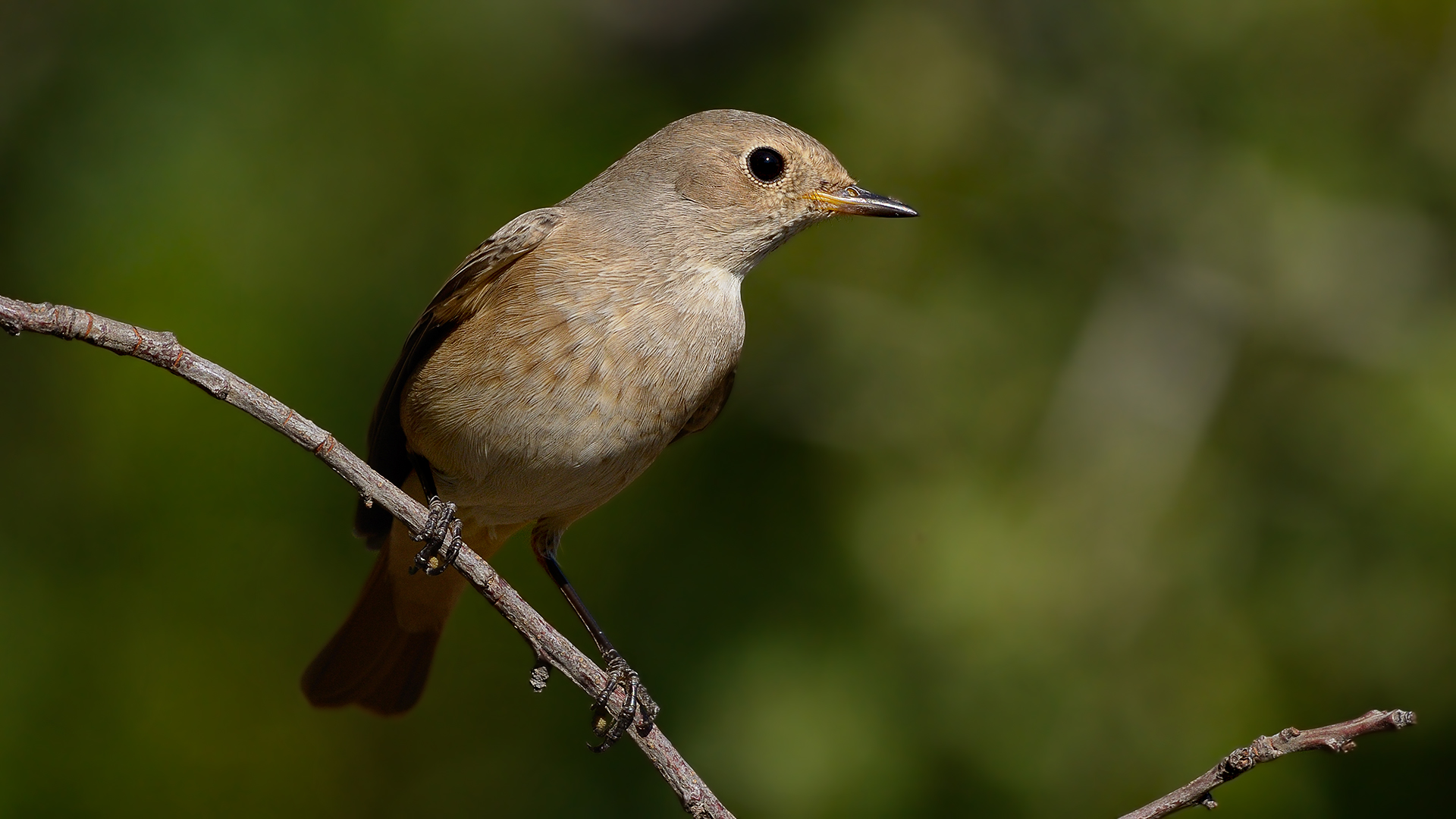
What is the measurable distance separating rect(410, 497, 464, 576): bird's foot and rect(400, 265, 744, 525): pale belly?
263 millimetres

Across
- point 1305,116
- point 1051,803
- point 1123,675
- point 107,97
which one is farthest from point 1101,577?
point 107,97

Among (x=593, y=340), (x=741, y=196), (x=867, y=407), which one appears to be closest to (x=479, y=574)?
(x=593, y=340)

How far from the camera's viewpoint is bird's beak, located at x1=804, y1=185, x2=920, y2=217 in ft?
12.9

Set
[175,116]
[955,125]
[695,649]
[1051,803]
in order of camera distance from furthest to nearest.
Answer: [955,125] < [175,116] < [695,649] < [1051,803]

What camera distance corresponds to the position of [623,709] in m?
3.74

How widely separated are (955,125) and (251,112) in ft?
11.6

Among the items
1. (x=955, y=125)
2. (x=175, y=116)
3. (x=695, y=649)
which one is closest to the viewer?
(x=695, y=649)

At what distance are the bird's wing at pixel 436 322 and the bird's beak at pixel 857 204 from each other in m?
0.82

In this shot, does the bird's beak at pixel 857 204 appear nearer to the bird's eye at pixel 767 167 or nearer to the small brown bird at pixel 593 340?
the small brown bird at pixel 593 340

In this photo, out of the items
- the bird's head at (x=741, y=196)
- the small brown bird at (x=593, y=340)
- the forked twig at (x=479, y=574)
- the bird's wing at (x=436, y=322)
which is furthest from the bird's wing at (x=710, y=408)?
Answer: the forked twig at (x=479, y=574)

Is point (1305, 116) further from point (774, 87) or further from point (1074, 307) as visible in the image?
point (774, 87)

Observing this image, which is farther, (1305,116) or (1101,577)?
(1305,116)

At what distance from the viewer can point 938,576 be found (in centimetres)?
521

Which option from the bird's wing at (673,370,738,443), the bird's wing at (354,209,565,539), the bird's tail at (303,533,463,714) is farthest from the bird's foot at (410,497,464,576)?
the bird's tail at (303,533,463,714)
